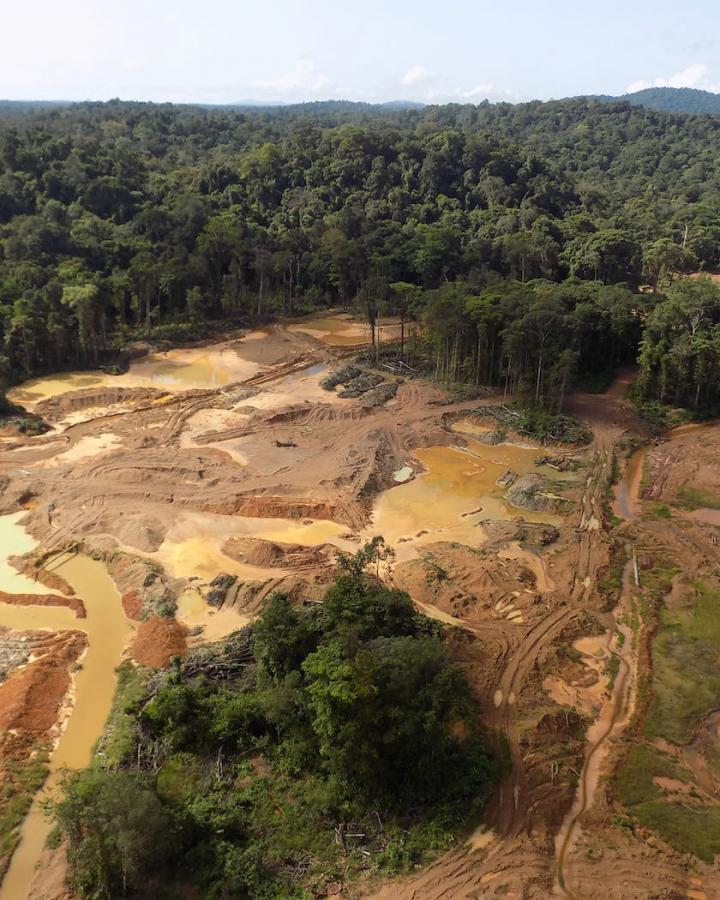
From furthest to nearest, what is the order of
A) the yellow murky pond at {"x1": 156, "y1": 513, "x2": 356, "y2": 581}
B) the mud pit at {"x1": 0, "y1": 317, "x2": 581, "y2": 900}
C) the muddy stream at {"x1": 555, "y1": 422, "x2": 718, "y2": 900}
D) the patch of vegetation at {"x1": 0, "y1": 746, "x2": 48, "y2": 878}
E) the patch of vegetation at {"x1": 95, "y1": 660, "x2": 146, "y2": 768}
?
1. the yellow murky pond at {"x1": 156, "y1": 513, "x2": 356, "y2": 581}
2. the mud pit at {"x1": 0, "y1": 317, "x2": 581, "y2": 900}
3. the patch of vegetation at {"x1": 95, "y1": 660, "x2": 146, "y2": 768}
4. the patch of vegetation at {"x1": 0, "y1": 746, "x2": 48, "y2": 878}
5. the muddy stream at {"x1": 555, "y1": 422, "x2": 718, "y2": 900}

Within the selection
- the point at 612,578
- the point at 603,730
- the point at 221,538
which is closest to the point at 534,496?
the point at 612,578

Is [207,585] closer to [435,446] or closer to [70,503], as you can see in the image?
[70,503]

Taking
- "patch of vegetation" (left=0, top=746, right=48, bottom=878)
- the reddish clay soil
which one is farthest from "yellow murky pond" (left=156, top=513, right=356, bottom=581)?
"patch of vegetation" (left=0, top=746, right=48, bottom=878)

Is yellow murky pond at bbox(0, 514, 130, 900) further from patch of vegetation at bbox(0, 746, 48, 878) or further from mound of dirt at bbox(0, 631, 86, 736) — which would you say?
mound of dirt at bbox(0, 631, 86, 736)

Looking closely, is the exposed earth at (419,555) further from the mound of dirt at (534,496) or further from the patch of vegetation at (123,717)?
the patch of vegetation at (123,717)

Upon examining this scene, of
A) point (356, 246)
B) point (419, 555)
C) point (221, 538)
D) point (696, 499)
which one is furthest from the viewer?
point (356, 246)

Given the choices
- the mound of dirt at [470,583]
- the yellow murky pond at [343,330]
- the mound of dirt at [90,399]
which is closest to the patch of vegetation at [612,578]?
the mound of dirt at [470,583]

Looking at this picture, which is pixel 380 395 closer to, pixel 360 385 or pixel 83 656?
pixel 360 385
